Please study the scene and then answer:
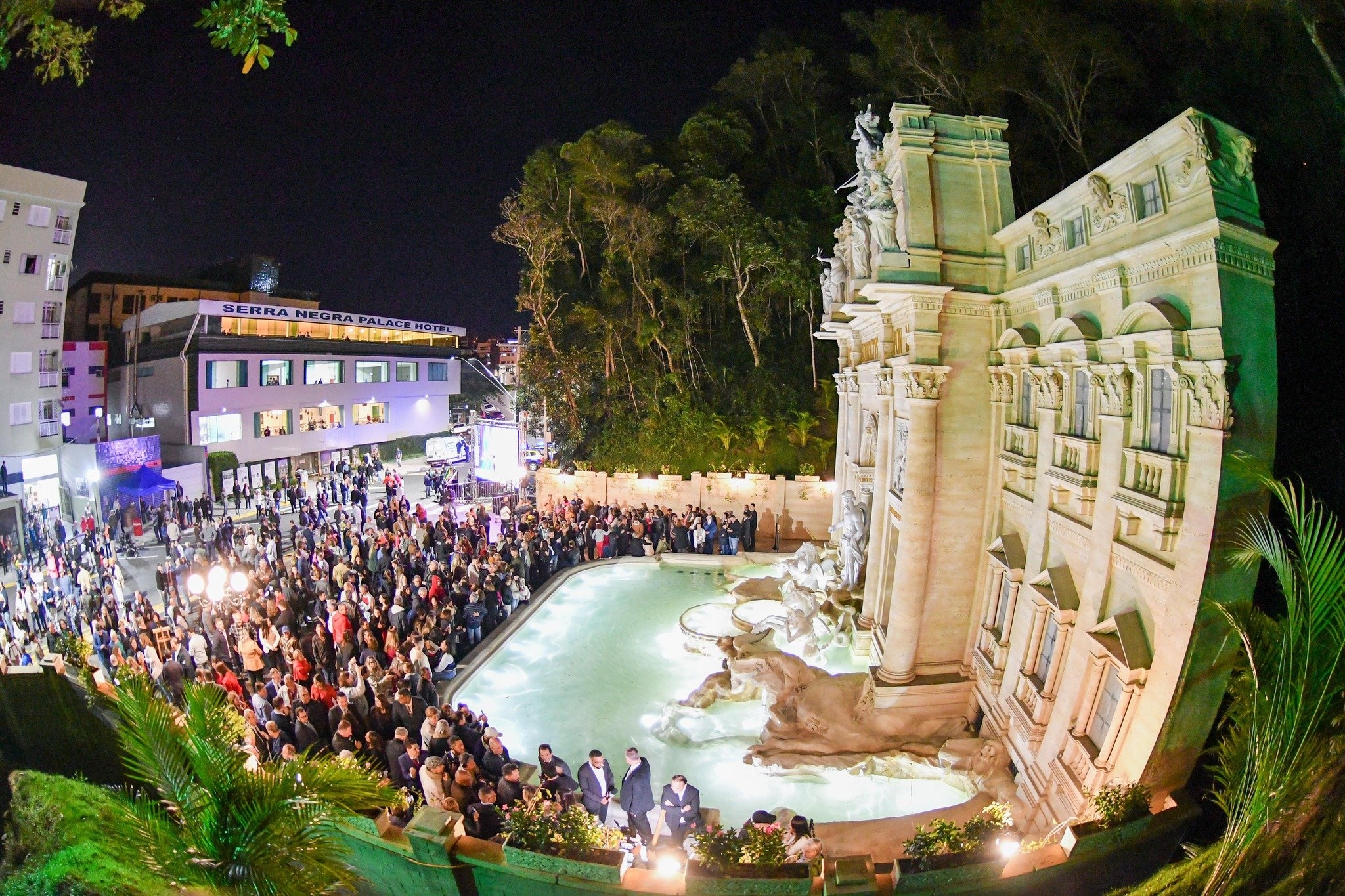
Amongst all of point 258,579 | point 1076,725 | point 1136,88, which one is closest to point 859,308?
point 1076,725

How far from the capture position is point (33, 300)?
2509cm

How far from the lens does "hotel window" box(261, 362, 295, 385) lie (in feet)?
109

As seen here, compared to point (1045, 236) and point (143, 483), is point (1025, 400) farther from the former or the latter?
point (143, 483)

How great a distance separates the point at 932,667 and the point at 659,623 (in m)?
5.83

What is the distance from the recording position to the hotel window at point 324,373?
35500 millimetres

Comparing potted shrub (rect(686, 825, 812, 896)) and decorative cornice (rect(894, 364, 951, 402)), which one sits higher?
decorative cornice (rect(894, 364, 951, 402))

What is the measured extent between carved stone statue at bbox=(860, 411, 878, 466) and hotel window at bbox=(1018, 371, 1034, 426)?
4161 mm

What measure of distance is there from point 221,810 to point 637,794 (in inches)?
168

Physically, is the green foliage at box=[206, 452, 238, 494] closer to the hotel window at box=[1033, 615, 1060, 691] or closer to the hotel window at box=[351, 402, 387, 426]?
the hotel window at box=[351, 402, 387, 426]

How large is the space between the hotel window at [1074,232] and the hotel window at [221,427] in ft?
111

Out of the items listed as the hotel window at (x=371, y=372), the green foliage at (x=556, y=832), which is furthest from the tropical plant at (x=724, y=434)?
the hotel window at (x=371, y=372)

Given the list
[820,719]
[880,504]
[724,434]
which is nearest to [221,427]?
[724,434]

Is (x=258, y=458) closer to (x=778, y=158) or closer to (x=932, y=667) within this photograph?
(x=778, y=158)

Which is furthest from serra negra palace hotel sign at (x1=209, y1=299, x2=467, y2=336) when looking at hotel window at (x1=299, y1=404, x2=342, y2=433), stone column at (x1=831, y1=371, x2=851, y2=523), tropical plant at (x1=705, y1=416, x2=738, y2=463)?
stone column at (x1=831, y1=371, x2=851, y2=523)
